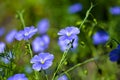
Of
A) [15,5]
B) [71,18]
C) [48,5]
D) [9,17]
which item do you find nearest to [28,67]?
[71,18]

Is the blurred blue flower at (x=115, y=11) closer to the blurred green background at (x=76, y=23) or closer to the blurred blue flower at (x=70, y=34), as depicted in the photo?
the blurred green background at (x=76, y=23)

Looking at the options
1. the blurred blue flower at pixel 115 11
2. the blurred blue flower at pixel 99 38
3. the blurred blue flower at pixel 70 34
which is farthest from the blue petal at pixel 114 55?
the blurred blue flower at pixel 115 11

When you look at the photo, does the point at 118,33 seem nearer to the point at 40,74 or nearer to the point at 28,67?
the point at 28,67

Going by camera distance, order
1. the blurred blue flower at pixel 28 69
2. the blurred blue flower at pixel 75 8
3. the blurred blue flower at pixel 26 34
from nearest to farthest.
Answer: the blurred blue flower at pixel 26 34 → the blurred blue flower at pixel 28 69 → the blurred blue flower at pixel 75 8

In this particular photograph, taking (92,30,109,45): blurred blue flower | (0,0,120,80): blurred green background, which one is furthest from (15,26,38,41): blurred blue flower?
(92,30,109,45): blurred blue flower

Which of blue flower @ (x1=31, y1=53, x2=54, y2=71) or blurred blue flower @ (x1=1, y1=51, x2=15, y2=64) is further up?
blurred blue flower @ (x1=1, y1=51, x2=15, y2=64)

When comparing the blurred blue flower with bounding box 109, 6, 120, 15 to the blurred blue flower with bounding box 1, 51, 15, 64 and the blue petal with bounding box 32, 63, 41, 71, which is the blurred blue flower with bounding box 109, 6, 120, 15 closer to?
the blurred blue flower with bounding box 1, 51, 15, 64

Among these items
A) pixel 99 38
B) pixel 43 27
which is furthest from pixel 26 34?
pixel 43 27

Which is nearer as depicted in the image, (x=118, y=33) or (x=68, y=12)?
(x=118, y=33)
